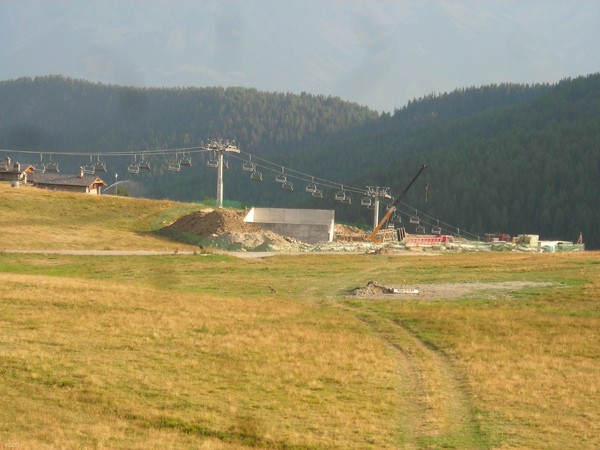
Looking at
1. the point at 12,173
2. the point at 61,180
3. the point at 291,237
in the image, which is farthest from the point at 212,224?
the point at 61,180

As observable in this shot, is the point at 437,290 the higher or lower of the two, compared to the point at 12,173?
lower

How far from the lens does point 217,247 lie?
87500mm

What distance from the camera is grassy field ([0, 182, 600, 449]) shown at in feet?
73.5

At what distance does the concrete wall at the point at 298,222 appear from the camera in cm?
10083

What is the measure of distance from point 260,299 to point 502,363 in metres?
18.5

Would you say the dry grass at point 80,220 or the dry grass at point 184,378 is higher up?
the dry grass at point 80,220

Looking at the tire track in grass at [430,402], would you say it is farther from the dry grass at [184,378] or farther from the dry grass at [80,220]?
the dry grass at [80,220]

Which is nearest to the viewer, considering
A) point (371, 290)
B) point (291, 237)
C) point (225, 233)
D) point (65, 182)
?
point (371, 290)

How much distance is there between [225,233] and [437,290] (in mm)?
39456

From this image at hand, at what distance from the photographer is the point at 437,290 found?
53.0 m

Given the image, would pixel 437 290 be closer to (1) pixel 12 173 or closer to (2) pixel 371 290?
(2) pixel 371 290

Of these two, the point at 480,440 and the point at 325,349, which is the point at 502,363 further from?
the point at 480,440

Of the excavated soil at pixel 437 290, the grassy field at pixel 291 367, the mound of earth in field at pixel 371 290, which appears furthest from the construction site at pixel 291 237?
the grassy field at pixel 291 367

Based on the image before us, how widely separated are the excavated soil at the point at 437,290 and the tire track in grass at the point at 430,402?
558 inches
